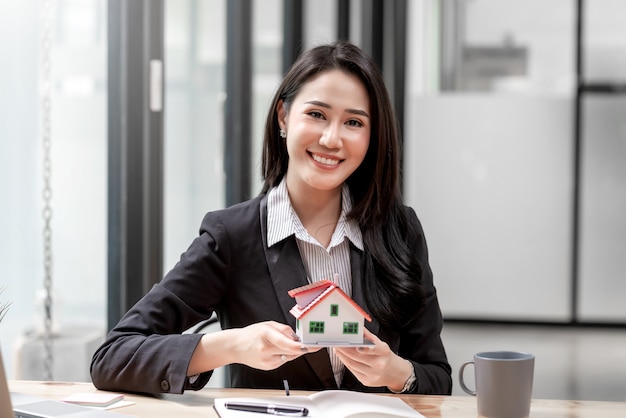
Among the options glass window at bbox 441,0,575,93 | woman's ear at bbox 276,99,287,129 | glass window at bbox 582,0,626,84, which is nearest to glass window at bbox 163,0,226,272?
woman's ear at bbox 276,99,287,129

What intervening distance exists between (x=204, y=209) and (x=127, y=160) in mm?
985

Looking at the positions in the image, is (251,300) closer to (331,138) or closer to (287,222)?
(287,222)

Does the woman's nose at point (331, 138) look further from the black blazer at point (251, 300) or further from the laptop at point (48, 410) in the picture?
the laptop at point (48, 410)

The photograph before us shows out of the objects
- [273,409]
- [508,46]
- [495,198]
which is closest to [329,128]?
[273,409]

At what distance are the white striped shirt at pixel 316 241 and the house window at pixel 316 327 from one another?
43 cm

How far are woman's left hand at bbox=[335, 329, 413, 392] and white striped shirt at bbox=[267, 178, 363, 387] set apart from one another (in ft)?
0.93

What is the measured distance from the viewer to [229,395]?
1.38 metres

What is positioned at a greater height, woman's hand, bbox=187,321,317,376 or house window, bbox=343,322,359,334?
house window, bbox=343,322,359,334

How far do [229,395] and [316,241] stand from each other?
1.41ft

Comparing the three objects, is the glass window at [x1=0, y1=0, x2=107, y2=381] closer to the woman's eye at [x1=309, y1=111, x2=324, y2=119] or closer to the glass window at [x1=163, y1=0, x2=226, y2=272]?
the glass window at [x1=163, y1=0, x2=226, y2=272]

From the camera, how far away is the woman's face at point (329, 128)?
1647 mm

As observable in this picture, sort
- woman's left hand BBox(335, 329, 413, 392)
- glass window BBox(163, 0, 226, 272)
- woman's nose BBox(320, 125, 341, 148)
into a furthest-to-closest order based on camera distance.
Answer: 1. glass window BBox(163, 0, 226, 272)
2. woman's nose BBox(320, 125, 341, 148)
3. woman's left hand BBox(335, 329, 413, 392)

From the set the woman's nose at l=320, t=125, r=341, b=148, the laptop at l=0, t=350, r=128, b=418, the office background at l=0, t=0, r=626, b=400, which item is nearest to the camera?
the laptop at l=0, t=350, r=128, b=418

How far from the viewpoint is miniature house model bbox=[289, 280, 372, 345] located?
4.12 ft
